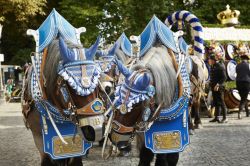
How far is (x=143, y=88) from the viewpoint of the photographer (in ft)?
16.0

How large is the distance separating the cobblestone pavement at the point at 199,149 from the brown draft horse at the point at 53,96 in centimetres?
227

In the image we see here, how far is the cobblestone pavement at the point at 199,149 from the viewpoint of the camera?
7735 mm

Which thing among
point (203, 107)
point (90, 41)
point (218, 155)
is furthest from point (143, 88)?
point (90, 41)

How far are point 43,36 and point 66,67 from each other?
40.1 inches

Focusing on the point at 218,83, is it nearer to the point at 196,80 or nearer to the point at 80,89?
the point at 196,80

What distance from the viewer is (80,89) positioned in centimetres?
442

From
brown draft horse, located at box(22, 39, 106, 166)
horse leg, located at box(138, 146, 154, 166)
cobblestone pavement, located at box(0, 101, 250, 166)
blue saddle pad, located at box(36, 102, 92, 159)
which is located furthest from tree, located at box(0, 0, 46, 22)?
blue saddle pad, located at box(36, 102, 92, 159)

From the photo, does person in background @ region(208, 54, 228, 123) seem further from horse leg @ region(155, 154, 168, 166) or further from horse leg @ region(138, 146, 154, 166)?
horse leg @ region(155, 154, 168, 166)

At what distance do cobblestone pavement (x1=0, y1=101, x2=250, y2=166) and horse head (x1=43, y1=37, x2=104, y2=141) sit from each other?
3.21 metres

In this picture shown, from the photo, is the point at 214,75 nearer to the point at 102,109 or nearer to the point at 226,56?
the point at 226,56

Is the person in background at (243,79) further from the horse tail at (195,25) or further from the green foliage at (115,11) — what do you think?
the green foliage at (115,11)

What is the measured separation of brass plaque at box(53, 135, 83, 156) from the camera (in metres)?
5.34

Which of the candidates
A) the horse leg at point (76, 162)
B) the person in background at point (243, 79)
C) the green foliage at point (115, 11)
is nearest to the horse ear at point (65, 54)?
the horse leg at point (76, 162)

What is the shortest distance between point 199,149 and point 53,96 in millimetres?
4610
